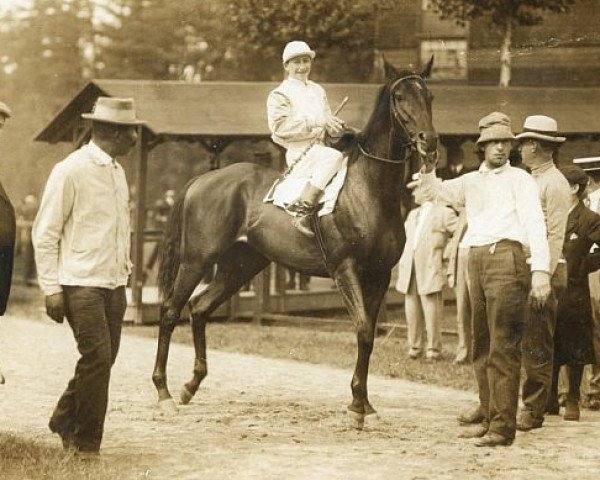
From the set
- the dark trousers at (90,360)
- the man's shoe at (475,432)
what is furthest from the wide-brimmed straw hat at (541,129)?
the dark trousers at (90,360)

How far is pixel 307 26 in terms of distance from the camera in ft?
84.2

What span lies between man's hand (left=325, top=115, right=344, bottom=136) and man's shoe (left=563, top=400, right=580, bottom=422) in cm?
308

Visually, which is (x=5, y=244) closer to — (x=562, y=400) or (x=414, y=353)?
(x=562, y=400)

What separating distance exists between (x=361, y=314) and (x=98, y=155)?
2.83 metres

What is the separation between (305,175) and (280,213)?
2.27 feet

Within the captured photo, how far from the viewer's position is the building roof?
655 inches

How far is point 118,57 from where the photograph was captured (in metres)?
32.5

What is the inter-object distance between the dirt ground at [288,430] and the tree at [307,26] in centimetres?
1497

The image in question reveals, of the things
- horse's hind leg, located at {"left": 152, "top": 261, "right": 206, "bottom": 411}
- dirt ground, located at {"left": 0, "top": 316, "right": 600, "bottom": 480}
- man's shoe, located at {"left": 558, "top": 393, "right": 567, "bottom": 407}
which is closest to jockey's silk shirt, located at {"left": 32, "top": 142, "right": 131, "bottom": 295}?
dirt ground, located at {"left": 0, "top": 316, "right": 600, "bottom": 480}

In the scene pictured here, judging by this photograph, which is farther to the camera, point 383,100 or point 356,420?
point 383,100

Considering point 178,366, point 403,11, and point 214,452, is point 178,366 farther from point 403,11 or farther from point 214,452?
point 403,11

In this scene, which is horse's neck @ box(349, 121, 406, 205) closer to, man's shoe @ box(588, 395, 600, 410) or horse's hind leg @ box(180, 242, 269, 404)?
horse's hind leg @ box(180, 242, 269, 404)

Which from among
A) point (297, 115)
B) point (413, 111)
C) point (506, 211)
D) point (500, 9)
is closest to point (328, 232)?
point (297, 115)

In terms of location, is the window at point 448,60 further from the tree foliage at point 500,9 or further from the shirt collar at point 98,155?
the shirt collar at point 98,155
